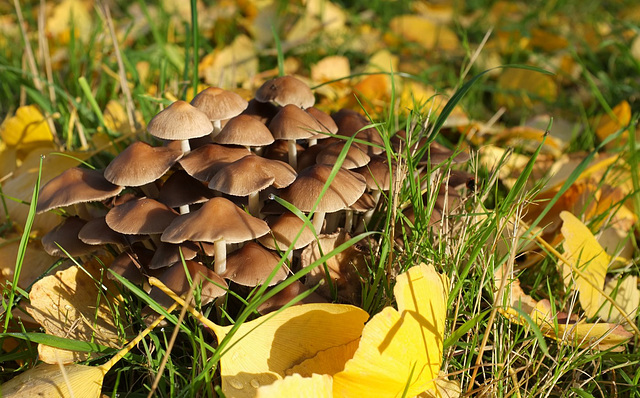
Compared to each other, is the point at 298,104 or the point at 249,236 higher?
the point at 298,104

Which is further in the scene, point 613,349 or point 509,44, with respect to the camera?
point 509,44

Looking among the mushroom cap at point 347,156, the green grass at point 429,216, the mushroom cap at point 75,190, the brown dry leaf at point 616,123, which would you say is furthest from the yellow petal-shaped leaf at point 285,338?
the brown dry leaf at point 616,123

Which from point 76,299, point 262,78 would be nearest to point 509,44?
point 262,78

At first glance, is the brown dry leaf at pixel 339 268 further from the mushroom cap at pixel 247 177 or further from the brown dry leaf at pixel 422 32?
the brown dry leaf at pixel 422 32

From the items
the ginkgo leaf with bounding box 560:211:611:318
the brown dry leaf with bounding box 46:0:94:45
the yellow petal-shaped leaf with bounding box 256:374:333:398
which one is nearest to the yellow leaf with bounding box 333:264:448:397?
the yellow petal-shaped leaf with bounding box 256:374:333:398

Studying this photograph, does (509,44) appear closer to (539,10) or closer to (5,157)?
(539,10)

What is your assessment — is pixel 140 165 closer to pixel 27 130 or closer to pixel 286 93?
pixel 286 93

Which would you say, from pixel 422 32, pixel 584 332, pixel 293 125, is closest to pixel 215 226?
pixel 293 125

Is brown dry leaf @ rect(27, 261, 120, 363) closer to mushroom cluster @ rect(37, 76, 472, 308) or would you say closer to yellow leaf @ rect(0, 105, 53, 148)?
mushroom cluster @ rect(37, 76, 472, 308)
